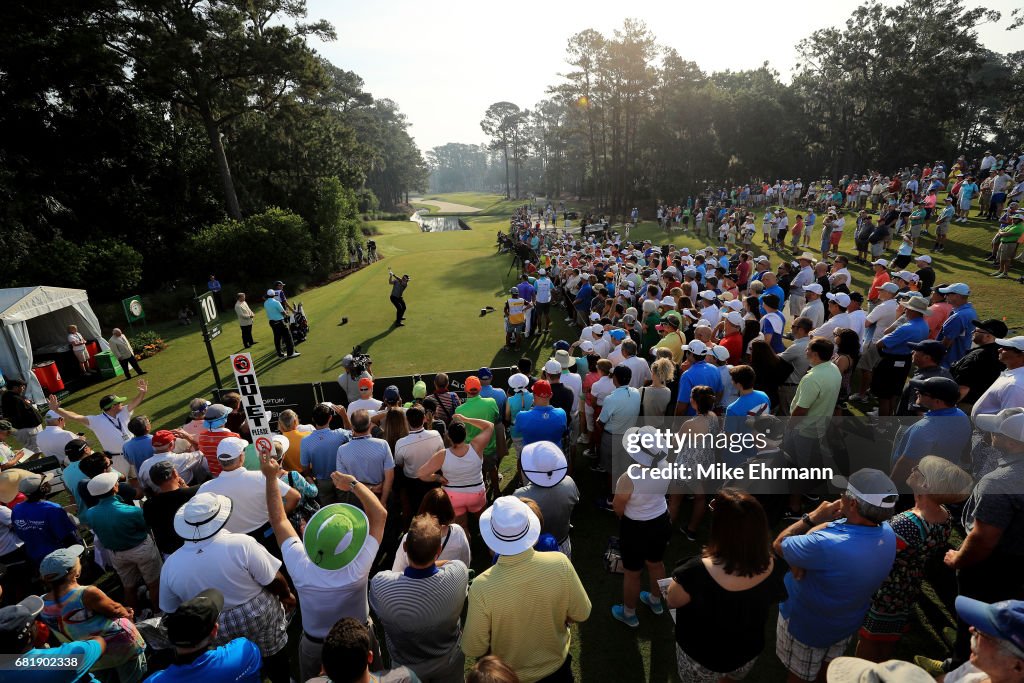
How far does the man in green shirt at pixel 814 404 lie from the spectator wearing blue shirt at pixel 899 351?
2173 millimetres

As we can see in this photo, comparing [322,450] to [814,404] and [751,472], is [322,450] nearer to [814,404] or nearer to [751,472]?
[751,472]

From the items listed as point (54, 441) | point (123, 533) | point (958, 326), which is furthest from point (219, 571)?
point (958, 326)

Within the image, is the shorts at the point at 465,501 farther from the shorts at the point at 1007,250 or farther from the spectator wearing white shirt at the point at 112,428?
the shorts at the point at 1007,250

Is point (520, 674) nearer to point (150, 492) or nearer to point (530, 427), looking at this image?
point (530, 427)

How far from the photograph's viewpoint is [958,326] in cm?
666

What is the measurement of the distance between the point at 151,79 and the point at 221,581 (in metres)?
27.8

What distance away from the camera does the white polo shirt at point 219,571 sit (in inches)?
128

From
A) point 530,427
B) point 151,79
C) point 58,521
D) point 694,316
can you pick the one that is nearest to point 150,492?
point 58,521

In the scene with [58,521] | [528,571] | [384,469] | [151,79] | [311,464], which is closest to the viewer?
[528,571]

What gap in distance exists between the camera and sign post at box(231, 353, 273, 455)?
6.95m

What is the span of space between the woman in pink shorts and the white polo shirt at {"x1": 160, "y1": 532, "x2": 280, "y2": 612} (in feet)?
6.08

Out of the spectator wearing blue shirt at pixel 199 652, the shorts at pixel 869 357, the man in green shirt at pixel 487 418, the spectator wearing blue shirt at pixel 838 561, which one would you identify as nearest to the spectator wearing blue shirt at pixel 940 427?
the spectator wearing blue shirt at pixel 838 561

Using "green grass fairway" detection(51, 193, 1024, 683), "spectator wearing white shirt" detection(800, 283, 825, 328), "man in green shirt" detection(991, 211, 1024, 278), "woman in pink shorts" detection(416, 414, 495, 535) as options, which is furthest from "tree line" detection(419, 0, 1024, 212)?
"woman in pink shorts" detection(416, 414, 495, 535)

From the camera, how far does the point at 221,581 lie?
3.35m
